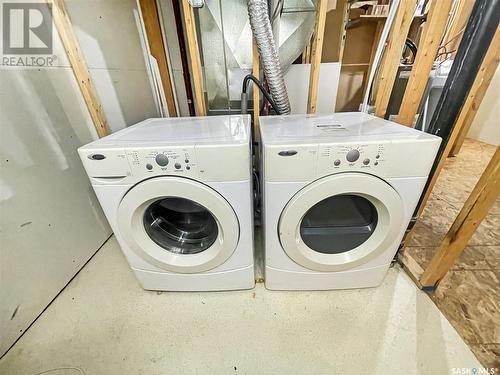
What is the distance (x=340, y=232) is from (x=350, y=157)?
0.39 metres

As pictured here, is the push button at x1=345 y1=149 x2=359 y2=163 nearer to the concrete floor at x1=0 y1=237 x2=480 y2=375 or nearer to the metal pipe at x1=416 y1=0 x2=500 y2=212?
the metal pipe at x1=416 y1=0 x2=500 y2=212

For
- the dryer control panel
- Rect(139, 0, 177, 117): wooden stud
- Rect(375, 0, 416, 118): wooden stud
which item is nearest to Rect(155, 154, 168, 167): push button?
the dryer control panel

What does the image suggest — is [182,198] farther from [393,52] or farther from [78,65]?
[393,52]

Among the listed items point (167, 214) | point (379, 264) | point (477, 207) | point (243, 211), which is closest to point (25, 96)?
point (167, 214)

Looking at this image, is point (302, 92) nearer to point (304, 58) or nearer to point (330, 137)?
point (304, 58)

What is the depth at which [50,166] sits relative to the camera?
1092 mm

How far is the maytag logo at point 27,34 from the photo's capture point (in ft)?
2.98

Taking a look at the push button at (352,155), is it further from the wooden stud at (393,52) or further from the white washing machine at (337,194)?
the wooden stud at (393,52)

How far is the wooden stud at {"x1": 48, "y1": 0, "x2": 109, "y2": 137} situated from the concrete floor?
99 centimetres

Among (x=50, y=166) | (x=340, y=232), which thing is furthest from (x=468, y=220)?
(x=50, y=166)

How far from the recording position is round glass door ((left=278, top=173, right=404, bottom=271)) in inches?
36.5

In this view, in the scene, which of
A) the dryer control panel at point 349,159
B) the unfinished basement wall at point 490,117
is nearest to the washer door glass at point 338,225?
the dryer control panel at point 349,159

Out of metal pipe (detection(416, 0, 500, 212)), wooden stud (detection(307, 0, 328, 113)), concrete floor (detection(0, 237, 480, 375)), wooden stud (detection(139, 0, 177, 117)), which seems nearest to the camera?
metal pipe (detection(416, 0, 500, 212))

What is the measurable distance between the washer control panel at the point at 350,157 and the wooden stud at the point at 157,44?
5.53 feet
